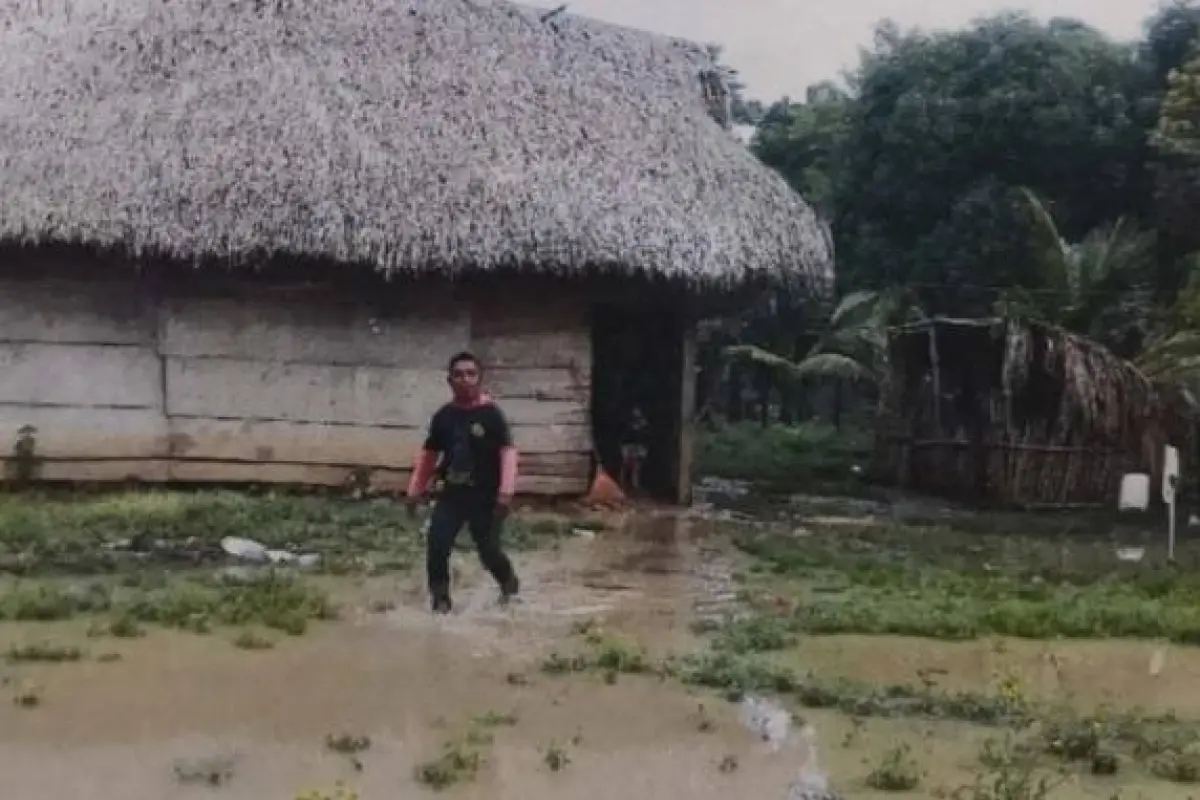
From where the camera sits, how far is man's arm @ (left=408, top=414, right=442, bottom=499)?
29.1 ft

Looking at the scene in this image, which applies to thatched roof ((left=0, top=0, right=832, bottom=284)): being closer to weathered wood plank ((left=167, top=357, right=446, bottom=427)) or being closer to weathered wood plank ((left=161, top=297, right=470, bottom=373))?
weathered wood plank ((left=161, top=297, right=470, bottom=373))

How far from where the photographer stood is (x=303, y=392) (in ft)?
46.7

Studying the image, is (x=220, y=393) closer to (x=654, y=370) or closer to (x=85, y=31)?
(x=85, y=31)

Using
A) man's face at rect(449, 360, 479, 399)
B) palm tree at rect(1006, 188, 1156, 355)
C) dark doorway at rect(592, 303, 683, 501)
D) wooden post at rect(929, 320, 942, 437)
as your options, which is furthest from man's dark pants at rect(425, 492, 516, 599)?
palm tree at rect(1006, 188, 1156, 355)

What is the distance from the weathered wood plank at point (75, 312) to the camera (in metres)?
14.0

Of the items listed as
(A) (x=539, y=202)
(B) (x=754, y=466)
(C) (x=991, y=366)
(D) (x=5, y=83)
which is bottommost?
(B) (x=754, y=466)

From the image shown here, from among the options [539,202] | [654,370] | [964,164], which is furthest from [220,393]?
[964,164]

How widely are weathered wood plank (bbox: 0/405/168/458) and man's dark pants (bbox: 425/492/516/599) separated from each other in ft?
19.2

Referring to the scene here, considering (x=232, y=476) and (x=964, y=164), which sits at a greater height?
(x=964, y=164)

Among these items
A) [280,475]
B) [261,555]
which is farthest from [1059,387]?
[261,555]

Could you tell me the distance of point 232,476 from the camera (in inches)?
560

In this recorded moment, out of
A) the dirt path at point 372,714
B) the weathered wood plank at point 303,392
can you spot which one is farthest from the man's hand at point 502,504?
the weathered wood plank at point 303,392

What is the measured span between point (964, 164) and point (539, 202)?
10825 mm

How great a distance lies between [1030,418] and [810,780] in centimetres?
1269
